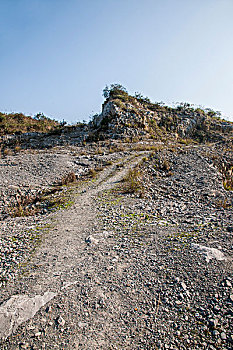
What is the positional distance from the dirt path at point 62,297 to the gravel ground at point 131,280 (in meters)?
0.02

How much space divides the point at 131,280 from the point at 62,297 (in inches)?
59.5

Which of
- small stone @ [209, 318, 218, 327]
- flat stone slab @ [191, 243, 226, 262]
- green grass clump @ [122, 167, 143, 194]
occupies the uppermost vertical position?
green grass clump @ [122, 167, 143, 194]

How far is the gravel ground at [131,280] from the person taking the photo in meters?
3.18

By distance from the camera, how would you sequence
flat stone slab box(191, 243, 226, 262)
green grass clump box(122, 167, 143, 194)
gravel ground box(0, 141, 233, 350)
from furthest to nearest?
green grass clump box(122, 167, 143, 194) → flat stone slab box(191, 243, 226, 262) → gravel ground box(0, 141, 233, 350)

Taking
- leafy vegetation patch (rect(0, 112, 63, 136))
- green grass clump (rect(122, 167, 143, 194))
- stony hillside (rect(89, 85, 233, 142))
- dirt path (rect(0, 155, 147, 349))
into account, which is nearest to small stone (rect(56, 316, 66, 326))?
dirt path (rect(0, 155, 147, 349))

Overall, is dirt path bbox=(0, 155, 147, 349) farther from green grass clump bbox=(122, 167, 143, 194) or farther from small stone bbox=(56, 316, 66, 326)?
green grass clump bbox=(122, 167, 143, 194)

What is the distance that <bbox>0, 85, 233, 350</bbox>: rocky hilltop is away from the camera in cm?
325

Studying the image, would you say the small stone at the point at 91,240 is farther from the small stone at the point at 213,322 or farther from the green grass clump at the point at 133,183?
the green grass clump at the point at 133,183

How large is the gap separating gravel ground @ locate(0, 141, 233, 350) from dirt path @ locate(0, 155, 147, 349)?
17 millimetres

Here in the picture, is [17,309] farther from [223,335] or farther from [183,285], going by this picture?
[223,335]

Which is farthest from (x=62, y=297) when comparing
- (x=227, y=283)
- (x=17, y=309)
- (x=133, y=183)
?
(x=133, y=183)

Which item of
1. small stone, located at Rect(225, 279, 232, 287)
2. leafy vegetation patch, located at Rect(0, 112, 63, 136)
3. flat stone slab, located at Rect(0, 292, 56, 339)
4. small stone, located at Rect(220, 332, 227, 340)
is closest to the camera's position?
small stone, located at Rect(220, 332, 227, 340)

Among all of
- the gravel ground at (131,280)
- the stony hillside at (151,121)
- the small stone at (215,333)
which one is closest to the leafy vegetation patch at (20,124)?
the stony hillside at (151,121)

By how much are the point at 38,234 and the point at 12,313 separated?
3194 mm
